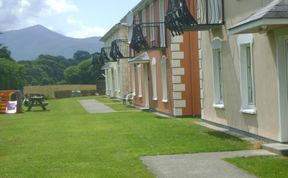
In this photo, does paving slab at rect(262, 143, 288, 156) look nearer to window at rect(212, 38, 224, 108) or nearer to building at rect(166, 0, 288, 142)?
building at rect(166, 0, 288, 142)

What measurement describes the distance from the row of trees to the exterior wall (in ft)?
86.8

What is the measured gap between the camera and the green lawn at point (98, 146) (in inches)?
393

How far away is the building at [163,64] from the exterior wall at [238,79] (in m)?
3.26

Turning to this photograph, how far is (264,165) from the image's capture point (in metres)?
9.62

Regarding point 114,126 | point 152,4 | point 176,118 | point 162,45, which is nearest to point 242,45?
point 114,126

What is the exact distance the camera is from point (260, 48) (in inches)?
489

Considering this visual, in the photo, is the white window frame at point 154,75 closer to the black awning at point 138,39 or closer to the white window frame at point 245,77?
the black awning at point 138,39

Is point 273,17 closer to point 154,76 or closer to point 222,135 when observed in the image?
point 222,135

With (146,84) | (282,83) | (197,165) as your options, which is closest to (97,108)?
(146,84)

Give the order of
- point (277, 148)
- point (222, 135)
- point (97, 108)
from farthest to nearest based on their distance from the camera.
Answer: point (97, 108) < point (222, 135) < point (277, 148)

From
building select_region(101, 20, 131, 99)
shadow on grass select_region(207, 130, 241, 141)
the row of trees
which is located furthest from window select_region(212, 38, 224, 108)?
the row of trees

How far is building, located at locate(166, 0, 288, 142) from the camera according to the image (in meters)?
11.4

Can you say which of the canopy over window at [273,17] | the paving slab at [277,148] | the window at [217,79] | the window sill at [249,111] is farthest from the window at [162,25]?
the canopy over window at [273,17]

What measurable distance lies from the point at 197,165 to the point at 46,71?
108 meters
